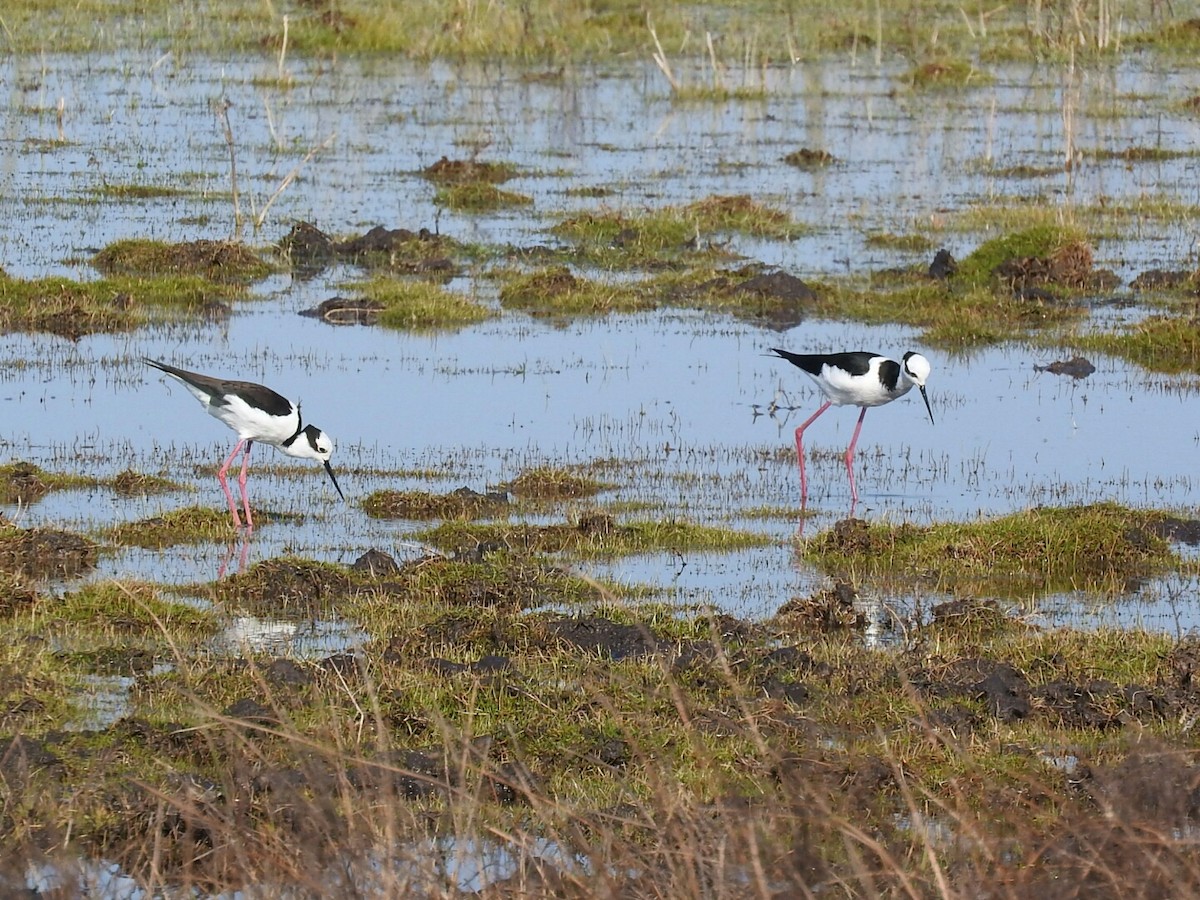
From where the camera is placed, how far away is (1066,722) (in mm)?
8305

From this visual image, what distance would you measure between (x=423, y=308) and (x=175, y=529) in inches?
258

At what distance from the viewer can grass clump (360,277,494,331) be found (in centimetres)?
1733

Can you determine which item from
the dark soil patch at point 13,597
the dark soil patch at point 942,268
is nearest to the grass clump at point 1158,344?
the dark soil patch at point 942,268

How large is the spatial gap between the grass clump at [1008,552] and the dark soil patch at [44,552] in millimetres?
3897

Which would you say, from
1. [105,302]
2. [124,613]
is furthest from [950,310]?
[124,613]

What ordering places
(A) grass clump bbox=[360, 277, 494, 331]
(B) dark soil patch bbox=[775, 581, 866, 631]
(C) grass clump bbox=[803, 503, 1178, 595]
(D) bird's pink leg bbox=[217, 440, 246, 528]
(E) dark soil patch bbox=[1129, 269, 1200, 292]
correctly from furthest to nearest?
(E) dark soil patch bbox=[1129, 269, 1200, 292], (A) grass clump bbox=[360, 277, 494, 331], (D) bird's pink leg bbox=[217, 440, 246, 528], (C) grass clump bbox=[803, 503, 1178, 595], (B) dark soil patch bbox=[775, 581, 866, 631]

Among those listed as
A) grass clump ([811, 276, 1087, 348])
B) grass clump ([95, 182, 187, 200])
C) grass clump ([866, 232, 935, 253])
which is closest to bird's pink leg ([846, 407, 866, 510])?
grass clump ([811, 276, 1087, 348])

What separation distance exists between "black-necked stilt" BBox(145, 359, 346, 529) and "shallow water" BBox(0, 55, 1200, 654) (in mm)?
338

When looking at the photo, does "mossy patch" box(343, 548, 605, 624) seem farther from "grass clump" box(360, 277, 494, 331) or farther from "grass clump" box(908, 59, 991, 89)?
"grass clump" box(908, 59, 991, 89)

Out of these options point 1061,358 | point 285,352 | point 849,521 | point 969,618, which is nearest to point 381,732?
point 969,618

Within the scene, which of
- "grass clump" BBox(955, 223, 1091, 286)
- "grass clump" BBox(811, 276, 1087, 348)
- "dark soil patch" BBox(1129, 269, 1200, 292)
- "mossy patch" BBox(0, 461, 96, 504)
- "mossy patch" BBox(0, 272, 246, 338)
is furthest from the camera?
"grass clump" BBox(955, 223, 1091, 286)

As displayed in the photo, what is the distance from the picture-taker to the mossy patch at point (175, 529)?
10914 mm

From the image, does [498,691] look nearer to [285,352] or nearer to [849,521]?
[849,521]

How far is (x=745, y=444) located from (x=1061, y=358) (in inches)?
160
